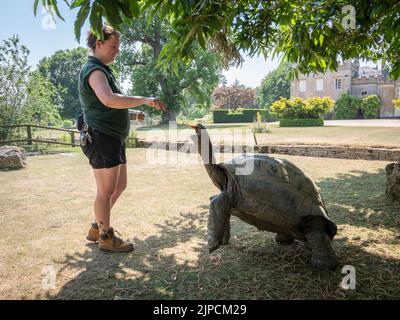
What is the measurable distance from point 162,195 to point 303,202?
142 inches

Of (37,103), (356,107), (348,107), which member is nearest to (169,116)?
(37,103)

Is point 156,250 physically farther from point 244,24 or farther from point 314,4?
point 314,4

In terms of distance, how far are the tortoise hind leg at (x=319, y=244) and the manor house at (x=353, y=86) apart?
41722 mm

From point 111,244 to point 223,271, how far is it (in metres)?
1.28

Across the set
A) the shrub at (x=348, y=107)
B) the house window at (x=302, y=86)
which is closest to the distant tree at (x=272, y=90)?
the house window at (x=302, y=86)

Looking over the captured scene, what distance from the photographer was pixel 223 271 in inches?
114

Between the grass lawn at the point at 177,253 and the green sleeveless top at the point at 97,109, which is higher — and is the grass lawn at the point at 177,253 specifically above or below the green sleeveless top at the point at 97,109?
below

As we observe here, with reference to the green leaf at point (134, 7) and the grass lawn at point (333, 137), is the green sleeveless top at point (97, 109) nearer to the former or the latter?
the green leaf at point (134, 7)

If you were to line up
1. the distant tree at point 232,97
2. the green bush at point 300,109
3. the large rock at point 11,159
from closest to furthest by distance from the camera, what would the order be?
the large rock at point 11,159 → the green bush at point 300,109 → the distant tree at point 232,97

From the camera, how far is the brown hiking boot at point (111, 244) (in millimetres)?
3400

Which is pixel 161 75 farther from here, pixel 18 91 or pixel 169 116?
pixel 18 91

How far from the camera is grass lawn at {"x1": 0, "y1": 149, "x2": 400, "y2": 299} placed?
2.60 metres

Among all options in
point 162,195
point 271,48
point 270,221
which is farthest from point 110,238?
point 271,48

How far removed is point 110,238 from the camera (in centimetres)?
343
